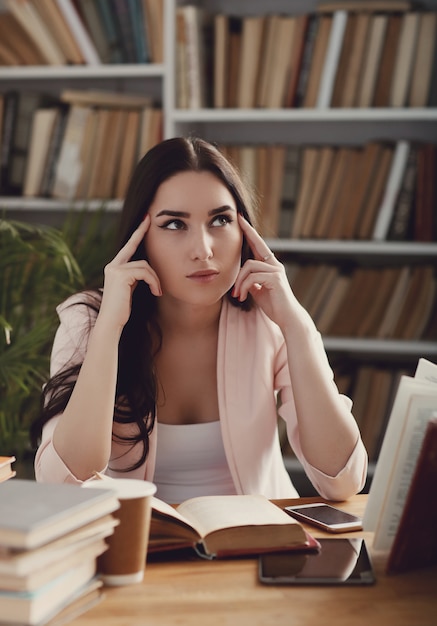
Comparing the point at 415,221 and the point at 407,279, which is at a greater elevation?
the point at 415,221

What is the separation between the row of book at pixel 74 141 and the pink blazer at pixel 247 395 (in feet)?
4.28

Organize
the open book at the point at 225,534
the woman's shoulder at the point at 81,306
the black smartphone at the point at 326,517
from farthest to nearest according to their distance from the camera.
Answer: the woman's shoulder at the point at 81,306, the black smartphone at the point at 326,517, the open book at the point at 225,534

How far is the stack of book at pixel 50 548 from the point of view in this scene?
85cm

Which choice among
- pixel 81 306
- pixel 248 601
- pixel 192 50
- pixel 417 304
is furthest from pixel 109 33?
pixel 248 601

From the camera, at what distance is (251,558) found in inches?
43.3

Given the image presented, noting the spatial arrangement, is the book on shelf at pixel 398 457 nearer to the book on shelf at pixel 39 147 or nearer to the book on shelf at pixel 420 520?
the book on shelf at pixel 420 520

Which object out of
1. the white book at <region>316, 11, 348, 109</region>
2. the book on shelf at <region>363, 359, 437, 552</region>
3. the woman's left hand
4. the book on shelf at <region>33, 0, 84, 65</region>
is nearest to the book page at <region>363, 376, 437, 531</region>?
the book on shelf at <region>363, 359, 437, 552</region>

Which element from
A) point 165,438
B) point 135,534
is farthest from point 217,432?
point 135,534

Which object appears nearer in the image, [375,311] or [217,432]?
[217,432]

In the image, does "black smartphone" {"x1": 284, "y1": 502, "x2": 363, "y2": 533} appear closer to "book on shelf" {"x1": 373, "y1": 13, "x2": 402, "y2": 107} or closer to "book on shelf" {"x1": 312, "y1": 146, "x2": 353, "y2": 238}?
"book on shelf" {"x1": 312, "y1": 146, "x2": 353, "y2": 238}

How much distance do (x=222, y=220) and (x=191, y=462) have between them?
485mm

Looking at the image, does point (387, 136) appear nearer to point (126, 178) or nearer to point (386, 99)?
point (386, 99)

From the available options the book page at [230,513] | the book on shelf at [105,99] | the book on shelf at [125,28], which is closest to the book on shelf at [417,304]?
the book on shelf at [105,99]

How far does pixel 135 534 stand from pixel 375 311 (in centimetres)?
198
